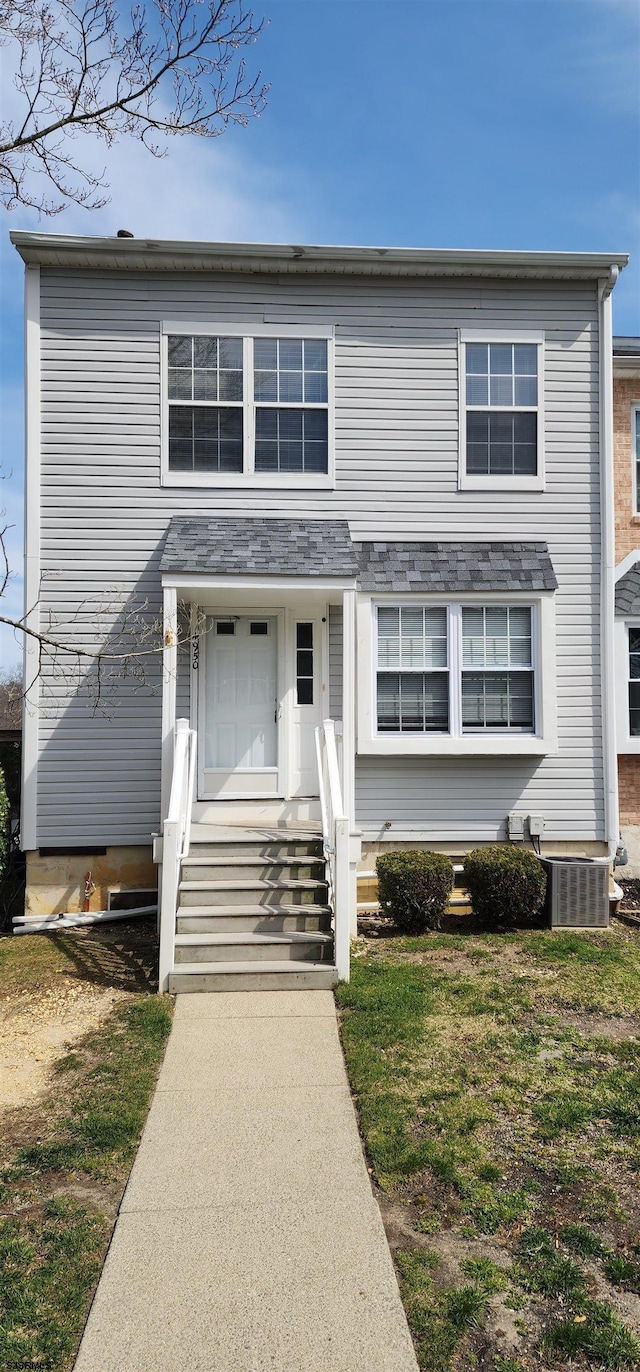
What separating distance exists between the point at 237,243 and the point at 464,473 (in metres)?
3.25

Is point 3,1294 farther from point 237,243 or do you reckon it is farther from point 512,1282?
point 237,243

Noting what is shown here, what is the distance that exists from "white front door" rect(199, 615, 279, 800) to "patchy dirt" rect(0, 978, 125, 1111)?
9.14ft

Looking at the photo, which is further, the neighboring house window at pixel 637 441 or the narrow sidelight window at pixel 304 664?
the neighboring house window at pixel 637 441

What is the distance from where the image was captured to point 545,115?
929cm

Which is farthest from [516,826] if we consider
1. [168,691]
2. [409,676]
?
[168,691]

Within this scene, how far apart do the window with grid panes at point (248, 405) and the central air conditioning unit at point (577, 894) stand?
4.73 meters

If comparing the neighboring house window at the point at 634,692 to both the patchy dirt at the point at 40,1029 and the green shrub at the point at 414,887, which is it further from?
the patchy dirt at the point at 40,1029

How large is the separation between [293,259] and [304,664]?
4144 mm

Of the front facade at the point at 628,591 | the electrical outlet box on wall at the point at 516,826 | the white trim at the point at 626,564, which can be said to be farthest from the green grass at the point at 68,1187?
the white trim at the point at 626,564

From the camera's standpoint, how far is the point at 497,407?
9.05 meters

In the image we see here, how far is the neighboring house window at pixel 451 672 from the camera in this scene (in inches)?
343

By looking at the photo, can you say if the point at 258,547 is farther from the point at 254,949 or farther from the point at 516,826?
the point at 516,826

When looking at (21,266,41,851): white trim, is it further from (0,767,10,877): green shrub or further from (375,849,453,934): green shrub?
(375,849,453,934): green shrub

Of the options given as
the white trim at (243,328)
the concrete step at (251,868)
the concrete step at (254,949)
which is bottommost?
the concrete step at (254,949)
